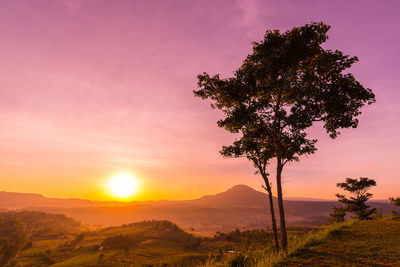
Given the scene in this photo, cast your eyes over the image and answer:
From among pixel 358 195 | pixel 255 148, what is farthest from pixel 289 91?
pixel 358 195

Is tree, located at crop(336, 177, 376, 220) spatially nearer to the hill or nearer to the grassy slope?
the hill

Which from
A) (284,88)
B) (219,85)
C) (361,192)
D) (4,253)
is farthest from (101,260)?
(361,192)

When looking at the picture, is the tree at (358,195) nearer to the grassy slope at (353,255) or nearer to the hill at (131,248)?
the hill at (131,248)

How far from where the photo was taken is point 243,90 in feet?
53.6

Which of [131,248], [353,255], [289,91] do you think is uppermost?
[289,91]

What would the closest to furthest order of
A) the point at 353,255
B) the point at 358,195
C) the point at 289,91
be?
the point at 353,255 < the point at 289,91 < the point at 358,195

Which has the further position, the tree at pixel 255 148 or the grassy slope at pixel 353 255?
the tree at pixel 255 148

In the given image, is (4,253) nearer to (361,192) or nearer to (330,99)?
(330,99)

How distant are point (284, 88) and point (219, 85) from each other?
486 centimetres

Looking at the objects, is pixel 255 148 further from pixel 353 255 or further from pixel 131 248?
pixel 131 248

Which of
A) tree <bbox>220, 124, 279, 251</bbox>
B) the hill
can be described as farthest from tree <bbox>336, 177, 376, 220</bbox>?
tree <bbox>220, 124, 279, 251</bbox>

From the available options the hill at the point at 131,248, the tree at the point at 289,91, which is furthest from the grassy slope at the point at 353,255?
the hill at the point at 131,248

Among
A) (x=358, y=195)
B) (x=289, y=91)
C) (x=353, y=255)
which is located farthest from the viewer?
(x=358, y=195)

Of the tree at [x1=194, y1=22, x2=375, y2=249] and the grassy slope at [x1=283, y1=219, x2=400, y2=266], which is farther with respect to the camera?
the tree at [x1=194, y1=22, x2=375, y2=249]
